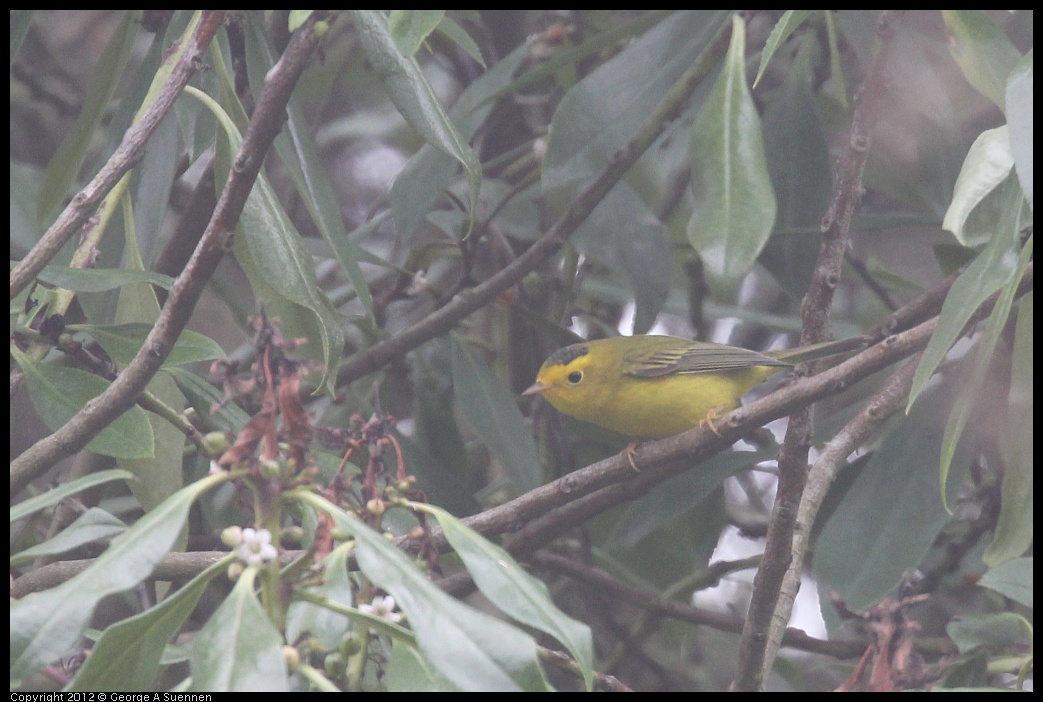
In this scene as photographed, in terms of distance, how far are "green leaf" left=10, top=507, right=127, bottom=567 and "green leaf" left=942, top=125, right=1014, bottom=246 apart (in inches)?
66.9

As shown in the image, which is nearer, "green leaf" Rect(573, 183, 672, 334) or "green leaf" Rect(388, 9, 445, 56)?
"green leaf" Rect(388, 9, 445, 56)

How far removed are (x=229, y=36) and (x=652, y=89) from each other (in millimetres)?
1260

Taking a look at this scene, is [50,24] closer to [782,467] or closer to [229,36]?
[229,36]

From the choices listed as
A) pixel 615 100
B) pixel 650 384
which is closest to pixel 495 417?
pixel 650 384

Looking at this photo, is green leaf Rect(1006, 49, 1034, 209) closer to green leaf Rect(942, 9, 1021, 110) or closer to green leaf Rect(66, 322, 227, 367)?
green leaf Rect(942, 9, 1021, 110)

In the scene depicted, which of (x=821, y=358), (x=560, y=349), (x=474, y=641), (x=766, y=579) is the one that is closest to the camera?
A: (x=474, y=641)

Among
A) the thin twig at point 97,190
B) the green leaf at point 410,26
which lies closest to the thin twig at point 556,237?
the green leaf at point 410,26

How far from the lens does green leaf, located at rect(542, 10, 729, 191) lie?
3.26 meters

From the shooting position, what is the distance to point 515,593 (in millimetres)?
1633

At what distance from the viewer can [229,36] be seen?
2953mm

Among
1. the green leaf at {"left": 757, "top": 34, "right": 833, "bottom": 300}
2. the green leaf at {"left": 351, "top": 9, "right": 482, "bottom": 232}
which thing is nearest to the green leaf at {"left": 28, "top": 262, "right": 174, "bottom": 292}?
the green leaf at {"left": 351, "top": 9, "right": 482, "bottom": 232}

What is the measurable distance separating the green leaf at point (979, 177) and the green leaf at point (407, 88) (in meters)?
1.08

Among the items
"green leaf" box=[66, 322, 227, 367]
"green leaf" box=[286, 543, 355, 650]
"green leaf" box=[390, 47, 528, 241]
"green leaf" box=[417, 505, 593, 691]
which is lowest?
"green leaf" box=[286, 543, 355, 650]

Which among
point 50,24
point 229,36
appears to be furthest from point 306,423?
point 50,24
